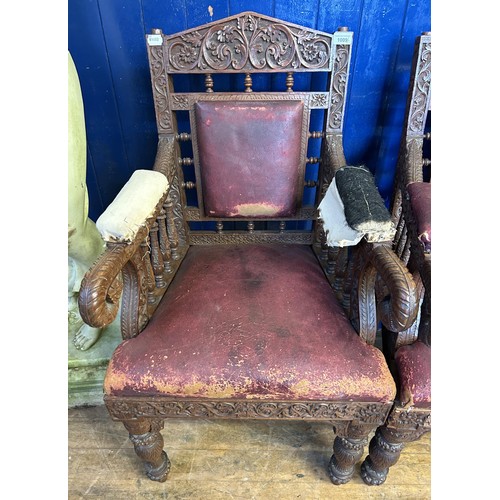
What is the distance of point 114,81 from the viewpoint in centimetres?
129

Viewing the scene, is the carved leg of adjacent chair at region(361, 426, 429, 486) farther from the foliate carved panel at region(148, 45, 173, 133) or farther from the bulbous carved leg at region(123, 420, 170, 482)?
the foliate carved panel at region(148, 45, 173, 133)

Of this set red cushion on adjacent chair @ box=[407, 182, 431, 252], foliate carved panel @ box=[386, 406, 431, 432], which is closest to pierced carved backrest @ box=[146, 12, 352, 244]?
red cushion on adjacent chair @ box=[407, 182, 431, 252]

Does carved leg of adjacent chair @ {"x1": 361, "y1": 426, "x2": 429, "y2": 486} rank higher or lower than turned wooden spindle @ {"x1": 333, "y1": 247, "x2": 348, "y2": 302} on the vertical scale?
lower

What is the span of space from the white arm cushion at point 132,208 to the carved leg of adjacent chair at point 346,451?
74 cm

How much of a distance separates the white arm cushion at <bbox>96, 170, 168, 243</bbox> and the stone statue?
259mm

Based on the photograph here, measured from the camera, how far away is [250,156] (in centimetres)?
115

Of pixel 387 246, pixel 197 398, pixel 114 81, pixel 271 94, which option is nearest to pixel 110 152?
pixel 114 81

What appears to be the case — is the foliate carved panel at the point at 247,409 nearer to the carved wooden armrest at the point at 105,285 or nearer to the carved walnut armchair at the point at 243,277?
the carved walnut armchair at the point at 243,277

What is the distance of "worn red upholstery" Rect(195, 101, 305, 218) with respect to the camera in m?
1.11

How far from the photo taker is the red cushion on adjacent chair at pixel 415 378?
2.75 ft

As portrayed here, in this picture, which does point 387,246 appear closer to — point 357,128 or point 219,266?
point 219,266

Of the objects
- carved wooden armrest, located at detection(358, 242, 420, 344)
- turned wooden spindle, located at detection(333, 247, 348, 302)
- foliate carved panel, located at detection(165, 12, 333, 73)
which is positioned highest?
foliate carved panel, located at detection(165, 12, 333, 73)

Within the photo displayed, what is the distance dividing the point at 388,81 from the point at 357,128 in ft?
0.61

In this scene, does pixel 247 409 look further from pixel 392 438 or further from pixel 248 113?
pixel 248 113
